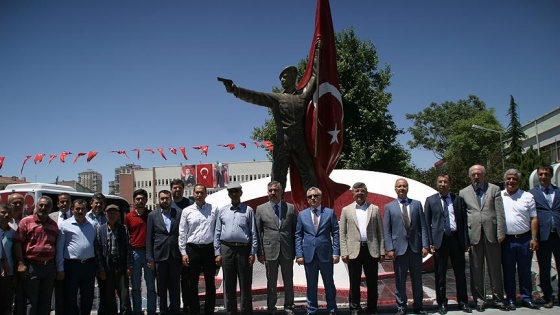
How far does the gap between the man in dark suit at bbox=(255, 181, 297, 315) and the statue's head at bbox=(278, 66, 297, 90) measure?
222 centimetres

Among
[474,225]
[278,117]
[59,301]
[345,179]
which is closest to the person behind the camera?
[59,301]

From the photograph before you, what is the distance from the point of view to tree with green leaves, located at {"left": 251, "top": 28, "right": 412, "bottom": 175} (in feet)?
68.3

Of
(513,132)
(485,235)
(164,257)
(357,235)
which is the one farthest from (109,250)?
(513,132)

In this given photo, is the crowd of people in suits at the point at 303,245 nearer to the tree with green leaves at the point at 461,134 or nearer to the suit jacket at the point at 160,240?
the suit jacket at the point at 160,240

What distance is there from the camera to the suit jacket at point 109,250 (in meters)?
5.27

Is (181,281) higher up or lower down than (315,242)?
lower down

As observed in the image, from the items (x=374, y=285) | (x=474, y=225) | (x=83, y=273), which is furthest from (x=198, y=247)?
(x=474, y=225)

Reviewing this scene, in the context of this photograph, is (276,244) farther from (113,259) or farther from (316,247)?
(113,259)

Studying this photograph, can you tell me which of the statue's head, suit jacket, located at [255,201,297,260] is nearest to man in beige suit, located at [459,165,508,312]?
suit jacket, located at [255,201,297,260]

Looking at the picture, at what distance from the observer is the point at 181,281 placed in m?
5.79

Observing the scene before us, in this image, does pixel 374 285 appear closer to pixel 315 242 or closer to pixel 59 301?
pixel 315 242

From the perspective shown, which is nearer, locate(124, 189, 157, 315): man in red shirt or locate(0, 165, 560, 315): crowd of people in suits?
locate(0, 165, 560, 315): crowd of people in suits

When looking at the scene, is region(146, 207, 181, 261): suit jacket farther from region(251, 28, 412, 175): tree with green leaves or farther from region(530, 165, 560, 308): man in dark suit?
region(251, 28, 412, 175): tree with green leaves

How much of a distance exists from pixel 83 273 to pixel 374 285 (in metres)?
3.35
